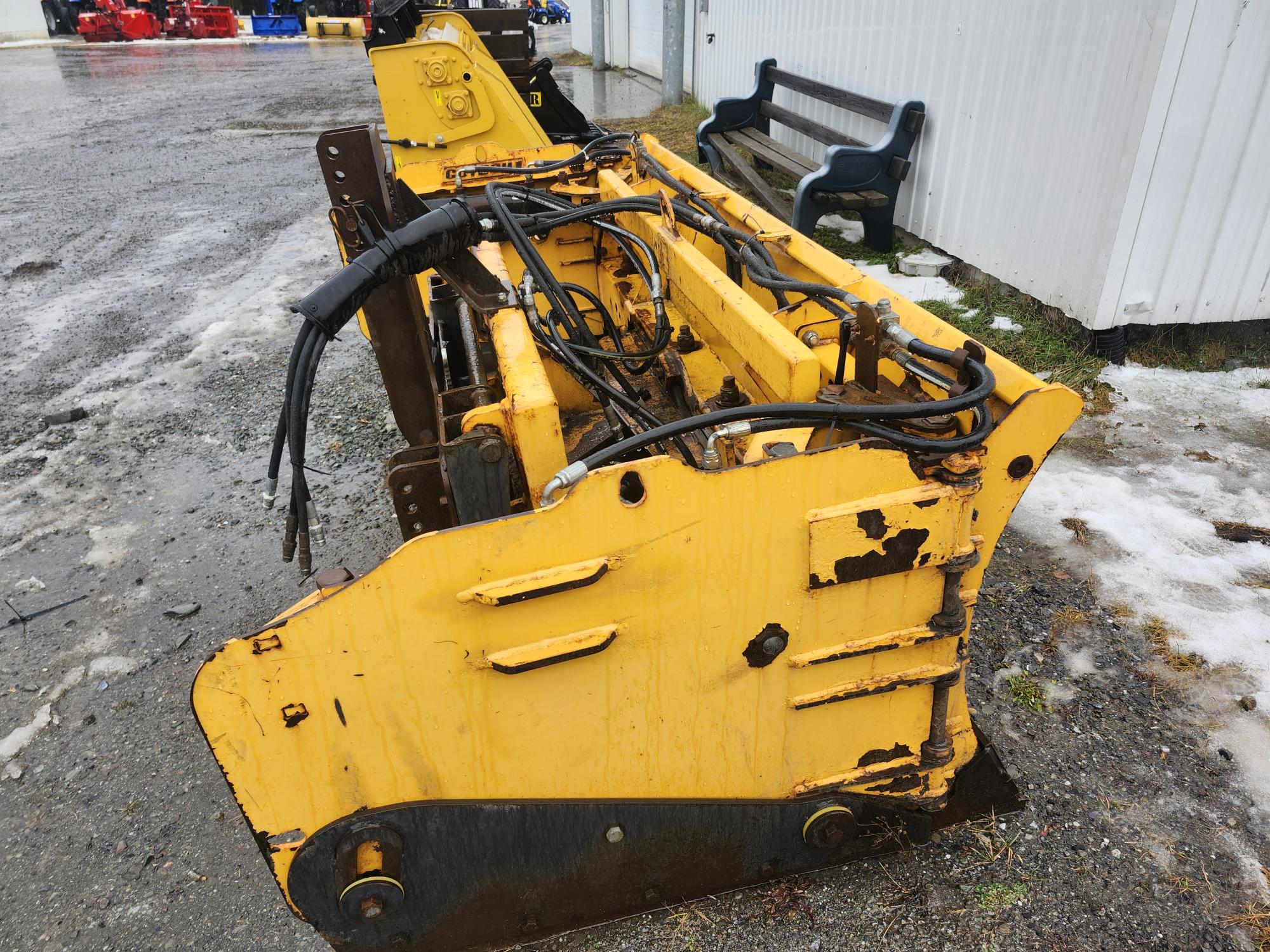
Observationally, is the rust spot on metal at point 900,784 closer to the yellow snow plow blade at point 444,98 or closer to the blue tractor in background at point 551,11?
the yellow snow plow blade at point 444,98

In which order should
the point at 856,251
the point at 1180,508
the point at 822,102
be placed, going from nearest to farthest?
1. the point at 1180,508
2. the point at 856,251
3. the point at 822,102

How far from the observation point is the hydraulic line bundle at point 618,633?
4.72 feet

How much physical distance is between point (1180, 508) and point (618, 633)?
9.21ft

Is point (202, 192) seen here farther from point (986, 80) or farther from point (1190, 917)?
point (1190, 917)

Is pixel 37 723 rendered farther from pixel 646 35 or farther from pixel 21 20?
pixel 21 20

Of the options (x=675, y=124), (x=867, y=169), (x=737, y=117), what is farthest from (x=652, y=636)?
(x=675, y=124)

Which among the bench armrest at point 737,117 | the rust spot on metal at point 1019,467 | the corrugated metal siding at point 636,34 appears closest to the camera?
the rust spot on metal at point 1019,467

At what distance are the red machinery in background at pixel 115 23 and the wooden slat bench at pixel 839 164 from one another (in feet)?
101

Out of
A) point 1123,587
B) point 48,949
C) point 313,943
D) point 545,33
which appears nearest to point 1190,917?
point 1123,587

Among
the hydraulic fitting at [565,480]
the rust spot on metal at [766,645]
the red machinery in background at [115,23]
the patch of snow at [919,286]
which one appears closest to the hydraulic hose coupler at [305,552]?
the hydraulic fitting at [565,480]

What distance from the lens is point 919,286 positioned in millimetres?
5270

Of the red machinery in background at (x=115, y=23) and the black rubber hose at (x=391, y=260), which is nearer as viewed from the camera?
the black rubber hose at (x=391, y=260)

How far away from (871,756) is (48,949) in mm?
2050

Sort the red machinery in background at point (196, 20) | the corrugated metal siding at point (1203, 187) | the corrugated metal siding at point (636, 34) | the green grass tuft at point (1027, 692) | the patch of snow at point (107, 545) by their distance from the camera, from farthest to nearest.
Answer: the red machinery in background at point (196, 20), the corrugated metal siding at point (636, 34), the corrugated metal siding at point (1203, 187), the patch of snow at point (107, 545), the green grass tuft at point (1027, 692)
